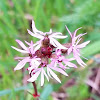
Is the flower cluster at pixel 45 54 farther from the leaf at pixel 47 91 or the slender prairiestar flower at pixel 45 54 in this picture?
the leaf at pixel 47 91

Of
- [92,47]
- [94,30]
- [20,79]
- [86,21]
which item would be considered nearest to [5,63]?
[20,79]

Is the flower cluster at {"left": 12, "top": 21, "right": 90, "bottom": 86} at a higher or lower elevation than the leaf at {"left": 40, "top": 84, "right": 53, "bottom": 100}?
higher

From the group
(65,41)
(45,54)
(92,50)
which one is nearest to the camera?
(45,54)

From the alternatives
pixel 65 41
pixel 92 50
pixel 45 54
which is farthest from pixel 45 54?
pixel 65 41

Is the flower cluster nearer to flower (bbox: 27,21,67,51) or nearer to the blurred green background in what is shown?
flower (bbox: 27,21,67,51)

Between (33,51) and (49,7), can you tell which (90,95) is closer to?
(49,7)

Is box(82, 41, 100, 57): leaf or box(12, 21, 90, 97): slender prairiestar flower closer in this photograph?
box(12, 21, 90, 97): slender prairiestar flower

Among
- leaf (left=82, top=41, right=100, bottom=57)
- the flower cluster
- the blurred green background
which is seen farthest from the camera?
the blurred green background

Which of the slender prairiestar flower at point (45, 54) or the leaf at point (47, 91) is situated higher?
the slender prairiestar flower at point (45, 54)

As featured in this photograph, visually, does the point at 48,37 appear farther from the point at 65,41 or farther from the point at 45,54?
the point at 65,41

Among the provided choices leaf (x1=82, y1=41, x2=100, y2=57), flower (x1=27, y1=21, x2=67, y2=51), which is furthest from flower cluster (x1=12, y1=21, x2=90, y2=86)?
leaf (x1=82, y1=41, x2=100, y2=57)

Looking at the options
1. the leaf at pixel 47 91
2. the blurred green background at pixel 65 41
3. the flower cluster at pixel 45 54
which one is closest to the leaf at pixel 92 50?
the blurred green background at pixel 65 41
